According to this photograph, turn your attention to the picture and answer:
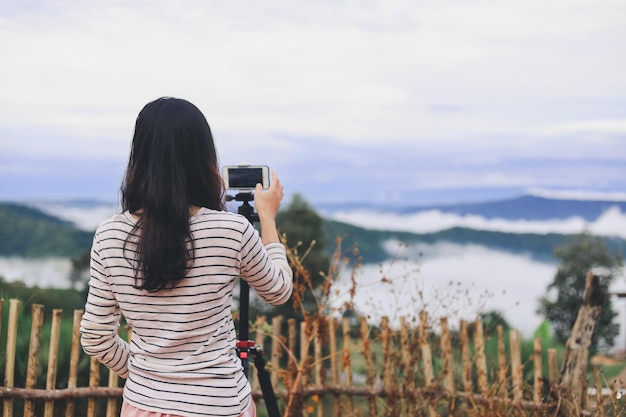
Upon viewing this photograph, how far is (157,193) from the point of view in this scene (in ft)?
5.89

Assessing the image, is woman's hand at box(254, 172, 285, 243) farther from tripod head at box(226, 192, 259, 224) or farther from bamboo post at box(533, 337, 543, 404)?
bamboo post at box(533, 337, 543, 404)

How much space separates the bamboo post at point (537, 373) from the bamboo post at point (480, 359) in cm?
26

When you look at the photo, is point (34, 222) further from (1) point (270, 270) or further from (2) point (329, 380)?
(1) point (270, 270)

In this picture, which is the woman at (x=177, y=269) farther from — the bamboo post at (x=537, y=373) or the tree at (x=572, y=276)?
the tree at (x=572, y=276)

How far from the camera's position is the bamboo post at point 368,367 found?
168 inches

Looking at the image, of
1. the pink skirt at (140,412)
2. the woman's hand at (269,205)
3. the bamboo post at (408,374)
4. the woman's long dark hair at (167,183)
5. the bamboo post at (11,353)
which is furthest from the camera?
the bamboo post at (408,374)

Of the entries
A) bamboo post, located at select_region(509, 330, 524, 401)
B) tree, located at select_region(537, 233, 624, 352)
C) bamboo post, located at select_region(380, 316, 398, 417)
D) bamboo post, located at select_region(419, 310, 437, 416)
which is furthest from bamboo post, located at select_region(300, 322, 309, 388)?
tree, located at select_region(537, 233, 624, 352)

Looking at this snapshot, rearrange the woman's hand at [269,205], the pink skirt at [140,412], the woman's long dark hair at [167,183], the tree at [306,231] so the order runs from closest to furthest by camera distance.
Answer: the woman's long dark hair at [167,183] < the pink skirt at [140,412] < the woman's hand at [269,205] < the tree at [306,231]

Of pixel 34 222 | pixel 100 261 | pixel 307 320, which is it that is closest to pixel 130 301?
pixel 100 261

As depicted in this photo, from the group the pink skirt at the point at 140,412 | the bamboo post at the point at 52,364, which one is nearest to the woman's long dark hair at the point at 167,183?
the pink skirt at the point at 140,412

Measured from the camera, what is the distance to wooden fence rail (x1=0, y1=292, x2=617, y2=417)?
4.02m

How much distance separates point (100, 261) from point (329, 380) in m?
2.74

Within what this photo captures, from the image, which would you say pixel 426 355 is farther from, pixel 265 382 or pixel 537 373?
pixel 265 382

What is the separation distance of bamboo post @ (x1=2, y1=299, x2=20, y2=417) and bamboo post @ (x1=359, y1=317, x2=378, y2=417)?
6.11 ft
